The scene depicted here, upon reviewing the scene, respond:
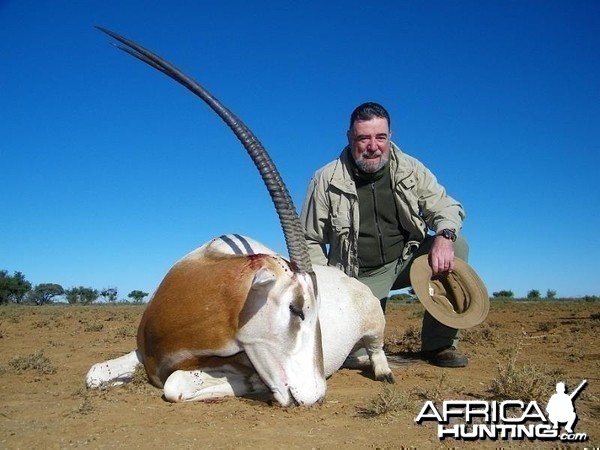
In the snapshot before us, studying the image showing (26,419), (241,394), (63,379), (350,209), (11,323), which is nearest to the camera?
(26,419)

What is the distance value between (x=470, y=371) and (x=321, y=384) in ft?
7.57

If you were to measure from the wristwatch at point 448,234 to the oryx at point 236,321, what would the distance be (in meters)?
1.99

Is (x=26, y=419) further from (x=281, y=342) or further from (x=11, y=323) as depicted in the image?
(x=11, y=323)

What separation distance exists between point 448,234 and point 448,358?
1.25 m

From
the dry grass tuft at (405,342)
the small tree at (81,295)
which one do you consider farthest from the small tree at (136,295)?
the dry grass tuft at (405,342)

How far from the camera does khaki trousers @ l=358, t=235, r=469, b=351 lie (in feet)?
19.0

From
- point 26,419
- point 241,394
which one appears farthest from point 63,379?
point 241,394

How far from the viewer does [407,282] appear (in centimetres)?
643

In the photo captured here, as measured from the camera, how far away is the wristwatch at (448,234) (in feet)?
17.6

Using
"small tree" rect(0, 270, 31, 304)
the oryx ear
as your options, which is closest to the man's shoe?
the oryx ear

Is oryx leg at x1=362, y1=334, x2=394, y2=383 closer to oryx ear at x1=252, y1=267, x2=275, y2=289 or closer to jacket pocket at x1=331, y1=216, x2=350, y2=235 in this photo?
→ jacket pocket at x1=331, y1=216, x2=350, y2=235

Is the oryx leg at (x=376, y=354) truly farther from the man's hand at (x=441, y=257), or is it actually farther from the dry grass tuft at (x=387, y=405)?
the dry grass tuft at (x=387, y=405)

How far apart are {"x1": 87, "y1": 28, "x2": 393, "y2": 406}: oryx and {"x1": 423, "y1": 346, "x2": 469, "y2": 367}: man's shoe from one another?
2288 mm

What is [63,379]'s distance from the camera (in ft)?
16.1
